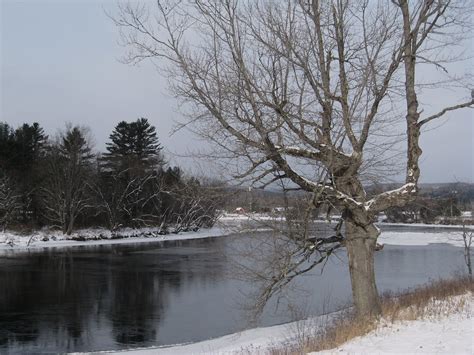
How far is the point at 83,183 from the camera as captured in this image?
5369cm

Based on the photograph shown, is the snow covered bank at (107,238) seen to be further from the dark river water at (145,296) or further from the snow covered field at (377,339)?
the snow covered field at (377,339)

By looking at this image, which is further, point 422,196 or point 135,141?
point 135,141

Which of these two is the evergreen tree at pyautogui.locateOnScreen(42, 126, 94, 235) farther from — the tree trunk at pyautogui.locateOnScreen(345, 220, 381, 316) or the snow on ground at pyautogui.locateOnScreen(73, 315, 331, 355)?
A: the tree trunk at pyautogui.locateOnScreen(345, 220, 381, 316)

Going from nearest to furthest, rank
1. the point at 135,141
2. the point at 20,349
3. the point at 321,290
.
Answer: the point at 20,349, the point at 321,290, the point at 135,141

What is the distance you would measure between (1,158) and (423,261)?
42.6 m

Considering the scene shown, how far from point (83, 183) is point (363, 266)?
4799 cm

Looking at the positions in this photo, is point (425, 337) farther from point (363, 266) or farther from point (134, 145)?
point (134, 145)

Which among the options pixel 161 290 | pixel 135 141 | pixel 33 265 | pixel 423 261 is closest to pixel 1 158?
pixel 135 141

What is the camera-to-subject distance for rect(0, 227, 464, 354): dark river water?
14.0 meters

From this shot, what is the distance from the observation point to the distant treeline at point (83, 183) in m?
51.2

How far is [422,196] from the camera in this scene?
1038 cm

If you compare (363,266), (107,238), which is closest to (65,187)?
(107,238)

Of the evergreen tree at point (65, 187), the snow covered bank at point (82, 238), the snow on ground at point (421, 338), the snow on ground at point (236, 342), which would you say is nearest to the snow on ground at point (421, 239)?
the snow covered bank at point (82, 238)

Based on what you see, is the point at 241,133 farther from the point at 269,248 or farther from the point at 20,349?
the point at 20,349
